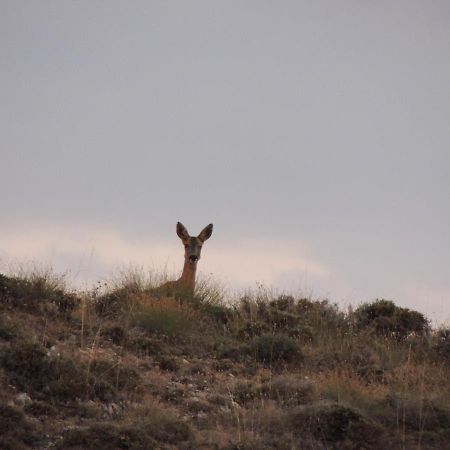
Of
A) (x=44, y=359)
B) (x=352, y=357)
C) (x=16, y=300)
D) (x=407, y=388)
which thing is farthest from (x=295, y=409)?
(x=16, y=300)

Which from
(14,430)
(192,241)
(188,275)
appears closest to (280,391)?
(14,430)

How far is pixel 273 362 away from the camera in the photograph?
13.9 meters

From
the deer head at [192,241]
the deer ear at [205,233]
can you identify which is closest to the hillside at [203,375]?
the deer head at [192,241]

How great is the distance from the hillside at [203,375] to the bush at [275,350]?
0.07 feet

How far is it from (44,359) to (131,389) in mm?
1141

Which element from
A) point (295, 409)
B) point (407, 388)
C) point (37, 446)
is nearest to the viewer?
point (37, 446)

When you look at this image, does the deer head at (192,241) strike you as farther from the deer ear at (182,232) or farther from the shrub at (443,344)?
the shrub at (443,344)

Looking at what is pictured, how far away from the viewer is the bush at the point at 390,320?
690 inches

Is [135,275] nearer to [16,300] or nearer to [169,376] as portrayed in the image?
[16,300]

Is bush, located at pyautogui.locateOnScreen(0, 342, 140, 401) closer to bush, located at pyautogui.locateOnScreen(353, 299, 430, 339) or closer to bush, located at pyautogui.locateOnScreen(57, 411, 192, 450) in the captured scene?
bush, located at pyautogui.locateOnScreen(57, 411, 192, 450)

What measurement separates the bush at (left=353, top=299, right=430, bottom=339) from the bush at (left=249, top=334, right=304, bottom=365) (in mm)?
3388

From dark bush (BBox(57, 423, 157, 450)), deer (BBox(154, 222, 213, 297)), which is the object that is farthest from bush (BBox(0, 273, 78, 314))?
dark bush (BBox(57, 423, 157, 450))

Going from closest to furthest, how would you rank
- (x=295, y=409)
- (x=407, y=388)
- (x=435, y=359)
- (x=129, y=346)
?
1. (x=295, y=409)
2. (x=407, y=388)
3. (x=129, y=346)
4. (x=435, y=359)

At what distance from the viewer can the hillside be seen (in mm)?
9695
